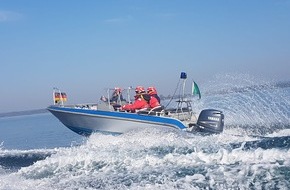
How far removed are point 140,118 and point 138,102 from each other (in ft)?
2.86

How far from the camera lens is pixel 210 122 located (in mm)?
10516

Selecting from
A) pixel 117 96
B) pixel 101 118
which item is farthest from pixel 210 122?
pixel 117 96

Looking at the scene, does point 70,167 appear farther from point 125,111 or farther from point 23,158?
point 125,111

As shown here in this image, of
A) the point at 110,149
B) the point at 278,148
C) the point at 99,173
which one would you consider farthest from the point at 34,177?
the point at 278,148

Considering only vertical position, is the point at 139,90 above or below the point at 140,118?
above

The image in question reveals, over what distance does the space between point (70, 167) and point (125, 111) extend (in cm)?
459

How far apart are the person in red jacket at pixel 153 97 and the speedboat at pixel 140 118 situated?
8.2 inches

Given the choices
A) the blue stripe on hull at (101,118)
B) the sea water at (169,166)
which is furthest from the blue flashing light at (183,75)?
the sea water at (169,166)

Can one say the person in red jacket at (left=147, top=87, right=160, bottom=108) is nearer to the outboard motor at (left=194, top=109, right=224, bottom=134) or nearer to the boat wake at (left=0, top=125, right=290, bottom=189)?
the outboard motor at (left=194, top=109, right=224, bottom=134)

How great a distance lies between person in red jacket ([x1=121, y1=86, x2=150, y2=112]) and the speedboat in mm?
284

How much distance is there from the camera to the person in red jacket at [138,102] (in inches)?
475

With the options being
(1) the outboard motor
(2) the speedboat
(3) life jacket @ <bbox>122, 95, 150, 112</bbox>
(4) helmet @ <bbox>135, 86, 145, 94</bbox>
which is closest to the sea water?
(1) the outboard motor

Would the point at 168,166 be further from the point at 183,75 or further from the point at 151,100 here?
the point at 183,75

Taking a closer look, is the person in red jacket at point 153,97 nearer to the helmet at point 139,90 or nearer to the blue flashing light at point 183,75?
the helmet at point 139,90
